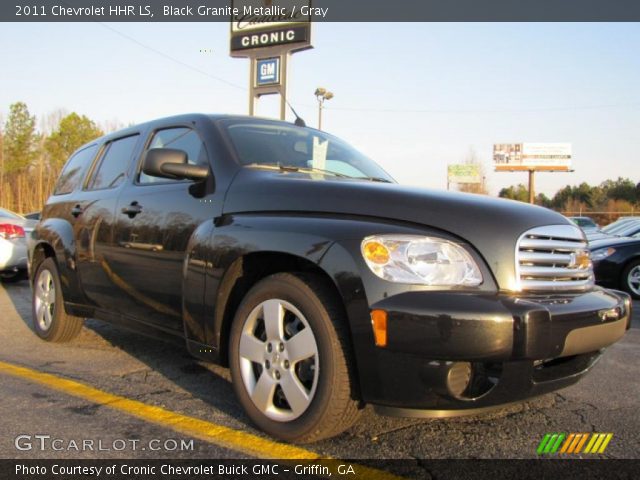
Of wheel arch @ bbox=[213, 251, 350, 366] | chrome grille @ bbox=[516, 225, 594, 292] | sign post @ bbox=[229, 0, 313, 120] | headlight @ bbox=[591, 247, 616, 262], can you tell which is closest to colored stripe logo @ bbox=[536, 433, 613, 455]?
chrome grille @ bbox=[516, 225, 594, 292]

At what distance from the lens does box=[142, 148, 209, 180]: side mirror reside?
3.18 m

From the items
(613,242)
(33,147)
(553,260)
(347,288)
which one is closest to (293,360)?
(347,288)

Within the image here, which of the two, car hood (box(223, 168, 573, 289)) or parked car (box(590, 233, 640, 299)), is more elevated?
car hood (box(223, 168, 573, 289))

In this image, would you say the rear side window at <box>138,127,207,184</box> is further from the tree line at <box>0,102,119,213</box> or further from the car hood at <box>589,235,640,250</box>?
the tree line at <box>0,102,119,213</box>

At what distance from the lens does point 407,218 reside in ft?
8.04

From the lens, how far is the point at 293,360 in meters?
2.60

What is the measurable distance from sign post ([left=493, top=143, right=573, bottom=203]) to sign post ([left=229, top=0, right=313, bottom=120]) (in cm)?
4553

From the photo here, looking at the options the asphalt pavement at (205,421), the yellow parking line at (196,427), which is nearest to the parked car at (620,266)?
the asphalt pavement at (205,421)

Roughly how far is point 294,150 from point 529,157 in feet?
191

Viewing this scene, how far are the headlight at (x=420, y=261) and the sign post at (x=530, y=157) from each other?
58274 millimetres

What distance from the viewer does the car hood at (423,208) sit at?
2.39 m

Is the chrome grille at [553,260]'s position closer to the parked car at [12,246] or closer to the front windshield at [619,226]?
the parked car at [12,246]

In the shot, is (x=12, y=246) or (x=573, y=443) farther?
(x=12, y=246)

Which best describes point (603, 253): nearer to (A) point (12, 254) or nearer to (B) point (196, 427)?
(B) point (196, 427)
